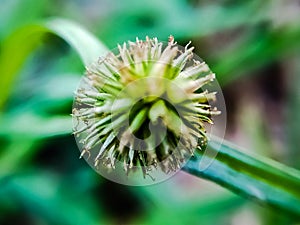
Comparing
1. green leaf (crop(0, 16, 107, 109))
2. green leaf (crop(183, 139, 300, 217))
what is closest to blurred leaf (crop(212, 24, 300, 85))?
green leaf (crop(0, 16, 107, 109))

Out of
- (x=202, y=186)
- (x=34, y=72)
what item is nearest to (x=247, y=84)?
(x=202, y=186)

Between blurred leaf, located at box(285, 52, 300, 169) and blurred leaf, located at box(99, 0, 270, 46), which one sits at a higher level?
blurred leaf, located at box(99, 0, 270, 46)

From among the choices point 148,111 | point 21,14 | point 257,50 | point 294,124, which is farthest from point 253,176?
point 21,14

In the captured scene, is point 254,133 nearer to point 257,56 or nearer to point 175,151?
point 257,56

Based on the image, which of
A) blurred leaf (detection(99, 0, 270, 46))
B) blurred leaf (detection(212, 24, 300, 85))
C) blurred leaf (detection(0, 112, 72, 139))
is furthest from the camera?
blurred leaf (detection(99, 0, 270, 46))

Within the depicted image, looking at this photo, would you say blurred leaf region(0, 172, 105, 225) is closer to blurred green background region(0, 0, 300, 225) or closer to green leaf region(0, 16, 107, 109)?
blurred green background region(0, 0, 300, 225)

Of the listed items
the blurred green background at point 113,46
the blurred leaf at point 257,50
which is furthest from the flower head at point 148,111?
the blurred leaf at point 257,50

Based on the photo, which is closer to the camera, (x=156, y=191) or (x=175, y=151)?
(x=175, y=151)

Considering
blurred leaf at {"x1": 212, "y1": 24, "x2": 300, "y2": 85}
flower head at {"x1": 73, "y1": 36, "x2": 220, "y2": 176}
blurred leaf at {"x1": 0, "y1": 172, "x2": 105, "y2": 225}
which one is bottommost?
flower head at {"x1": 73, "y1": 36, "x2": 220, "y2": 176}
